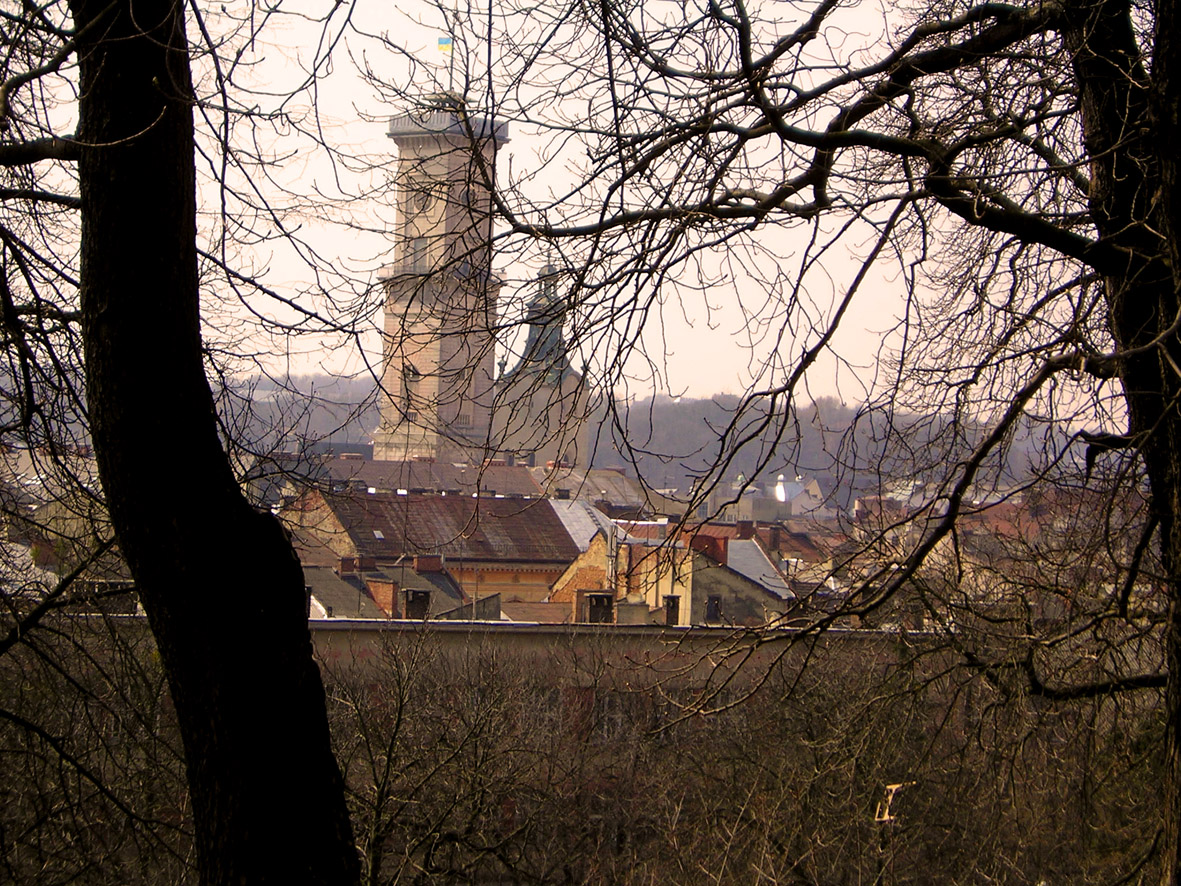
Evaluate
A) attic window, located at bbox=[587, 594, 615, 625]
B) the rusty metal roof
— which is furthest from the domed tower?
the rusty metal roof

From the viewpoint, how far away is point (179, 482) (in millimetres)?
2832

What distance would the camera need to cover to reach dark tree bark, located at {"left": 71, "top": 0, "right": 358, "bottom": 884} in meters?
2.80

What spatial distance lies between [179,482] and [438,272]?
1784 mm

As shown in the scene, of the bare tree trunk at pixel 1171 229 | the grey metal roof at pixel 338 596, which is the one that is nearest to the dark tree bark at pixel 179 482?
the bare tree trunk at pixel 1171 229

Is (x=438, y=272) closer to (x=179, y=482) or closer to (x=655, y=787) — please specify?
(x=179, y=482)

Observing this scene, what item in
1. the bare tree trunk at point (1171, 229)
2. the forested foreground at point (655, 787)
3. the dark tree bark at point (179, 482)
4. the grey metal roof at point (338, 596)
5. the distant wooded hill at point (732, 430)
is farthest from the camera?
the grey metal roof at point (338, 596)

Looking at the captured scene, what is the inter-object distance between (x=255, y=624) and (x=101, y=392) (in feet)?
2.22

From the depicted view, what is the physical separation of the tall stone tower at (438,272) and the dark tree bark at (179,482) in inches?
52.1

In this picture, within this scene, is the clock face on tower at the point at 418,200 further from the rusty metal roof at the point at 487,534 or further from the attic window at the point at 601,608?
the rusty metal roof at the point at 487,534

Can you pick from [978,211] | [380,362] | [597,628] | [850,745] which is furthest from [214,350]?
[597,628]

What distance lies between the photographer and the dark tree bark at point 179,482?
9.20ft

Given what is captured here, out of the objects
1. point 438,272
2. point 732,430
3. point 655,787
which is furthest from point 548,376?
point 655,787

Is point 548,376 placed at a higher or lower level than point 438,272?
lower

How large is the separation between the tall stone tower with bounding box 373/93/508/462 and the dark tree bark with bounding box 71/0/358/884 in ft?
4.34
